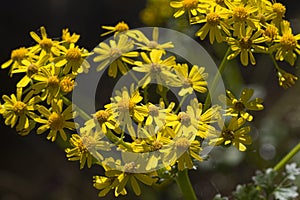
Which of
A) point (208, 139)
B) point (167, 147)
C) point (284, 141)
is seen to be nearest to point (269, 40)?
point (208, 139)

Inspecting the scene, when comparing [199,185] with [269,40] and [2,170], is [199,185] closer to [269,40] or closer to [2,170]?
[2,170]

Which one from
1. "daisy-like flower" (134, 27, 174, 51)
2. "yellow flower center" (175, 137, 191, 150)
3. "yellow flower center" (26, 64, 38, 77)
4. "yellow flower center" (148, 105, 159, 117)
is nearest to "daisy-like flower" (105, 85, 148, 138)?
"yellow flower center" (148, 105, 159, 117)

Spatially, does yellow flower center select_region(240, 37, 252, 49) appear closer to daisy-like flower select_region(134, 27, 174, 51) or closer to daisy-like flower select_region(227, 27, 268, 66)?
daisy-like flower select_region(227, 27, 268, 66)

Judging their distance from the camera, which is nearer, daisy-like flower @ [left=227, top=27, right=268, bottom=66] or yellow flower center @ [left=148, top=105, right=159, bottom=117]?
yellow flower center @ [left=148, top=105, right=159, bottom=117]

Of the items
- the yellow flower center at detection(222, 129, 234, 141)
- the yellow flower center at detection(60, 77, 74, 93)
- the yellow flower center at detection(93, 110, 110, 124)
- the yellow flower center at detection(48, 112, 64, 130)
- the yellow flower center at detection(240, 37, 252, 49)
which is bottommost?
the yellow flower center at detection(222, 129, 234, 141)

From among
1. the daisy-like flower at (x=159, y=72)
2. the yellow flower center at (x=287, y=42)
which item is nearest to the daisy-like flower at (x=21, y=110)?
the daisy-like flower at (x=159, y=72)

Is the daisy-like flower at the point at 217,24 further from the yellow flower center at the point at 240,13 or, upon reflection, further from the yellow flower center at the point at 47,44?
the yellow flower center at the point at 47,44
